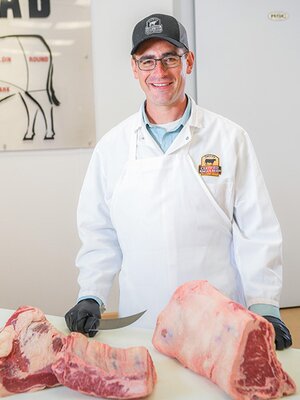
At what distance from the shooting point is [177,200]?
145cm

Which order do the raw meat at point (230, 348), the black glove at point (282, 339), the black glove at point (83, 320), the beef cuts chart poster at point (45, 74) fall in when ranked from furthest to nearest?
→ the beef cuts chart poster at point (45, 74), the black glove at point (83, 320), the black glove at point (282, 339), the raw meat at point (230, 348)

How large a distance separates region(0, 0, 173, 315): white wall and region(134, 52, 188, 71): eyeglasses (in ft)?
5.00

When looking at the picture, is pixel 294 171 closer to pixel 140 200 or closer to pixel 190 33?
pixel 190 33

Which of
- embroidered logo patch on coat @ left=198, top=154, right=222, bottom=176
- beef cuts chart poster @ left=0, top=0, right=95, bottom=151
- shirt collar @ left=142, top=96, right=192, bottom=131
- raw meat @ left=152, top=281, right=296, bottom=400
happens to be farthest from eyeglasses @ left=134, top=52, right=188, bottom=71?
beef cuts chart poster @ left=0, top=0, right=95, bottom=151

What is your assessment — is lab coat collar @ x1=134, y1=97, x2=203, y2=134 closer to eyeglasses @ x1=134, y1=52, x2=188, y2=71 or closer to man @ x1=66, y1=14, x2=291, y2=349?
man @ x1=66, y1=14, x2=291, y2=349

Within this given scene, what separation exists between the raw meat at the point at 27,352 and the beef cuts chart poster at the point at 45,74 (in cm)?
190

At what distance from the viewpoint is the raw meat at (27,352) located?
996 millimetres

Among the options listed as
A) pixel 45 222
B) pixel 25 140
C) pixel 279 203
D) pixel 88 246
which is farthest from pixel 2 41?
pixel 279 203

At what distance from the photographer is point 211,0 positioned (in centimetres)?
305

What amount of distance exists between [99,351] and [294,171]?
2516 mm

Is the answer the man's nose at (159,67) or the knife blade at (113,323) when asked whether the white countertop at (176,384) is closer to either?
the knife blade at (113,323)

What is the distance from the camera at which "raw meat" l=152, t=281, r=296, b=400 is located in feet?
3.09

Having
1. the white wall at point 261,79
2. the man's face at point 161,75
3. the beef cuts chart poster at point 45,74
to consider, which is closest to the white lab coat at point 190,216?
the man's face at point 161,75

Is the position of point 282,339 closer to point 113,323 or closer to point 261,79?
point 113,323
